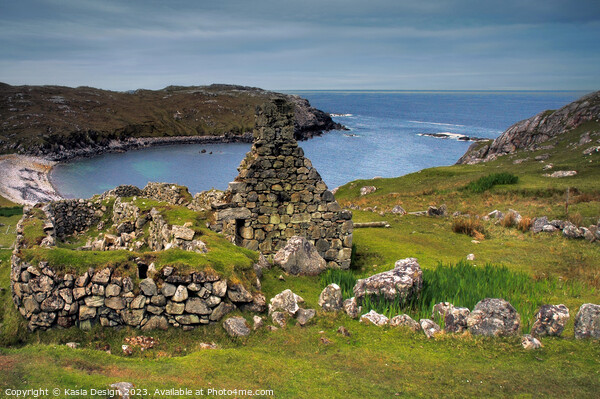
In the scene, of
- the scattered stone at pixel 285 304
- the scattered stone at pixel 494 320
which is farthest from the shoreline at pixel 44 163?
the scattered stone at pixel 494 320

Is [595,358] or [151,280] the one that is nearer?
[595,358]

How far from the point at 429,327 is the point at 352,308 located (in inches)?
73.8

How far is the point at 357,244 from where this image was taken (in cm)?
2067

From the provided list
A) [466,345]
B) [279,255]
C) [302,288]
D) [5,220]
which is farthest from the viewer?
[5,220]

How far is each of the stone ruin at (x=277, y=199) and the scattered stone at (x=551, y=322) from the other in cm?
793

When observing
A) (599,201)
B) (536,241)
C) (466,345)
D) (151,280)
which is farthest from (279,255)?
(599,201)

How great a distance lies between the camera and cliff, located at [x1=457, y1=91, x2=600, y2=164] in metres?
53.5

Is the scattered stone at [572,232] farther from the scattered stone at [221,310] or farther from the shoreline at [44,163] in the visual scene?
the shoreline at [44,163]

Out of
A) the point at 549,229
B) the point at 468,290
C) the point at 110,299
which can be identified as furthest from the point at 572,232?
the point at 110,299

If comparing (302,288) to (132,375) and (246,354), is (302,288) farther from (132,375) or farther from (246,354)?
(132,375)

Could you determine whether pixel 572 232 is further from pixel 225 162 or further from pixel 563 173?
pixel 225 162

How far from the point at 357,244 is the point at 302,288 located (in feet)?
27.5

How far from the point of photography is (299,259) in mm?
13953

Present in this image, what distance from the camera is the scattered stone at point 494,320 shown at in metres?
9.55
